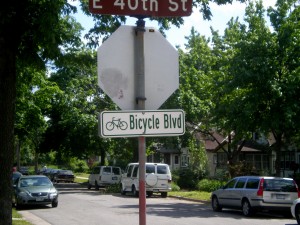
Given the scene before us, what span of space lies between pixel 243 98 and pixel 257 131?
189 cm

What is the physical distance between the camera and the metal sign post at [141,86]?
3871 mm

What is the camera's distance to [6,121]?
9.57 meters

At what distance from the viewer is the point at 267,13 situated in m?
24.1

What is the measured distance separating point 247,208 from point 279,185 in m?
1.47

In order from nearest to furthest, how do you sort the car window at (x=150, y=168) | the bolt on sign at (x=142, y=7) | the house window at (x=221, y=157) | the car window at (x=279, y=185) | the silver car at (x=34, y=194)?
the bolt on sign at (x=142, y=7) < the car window at (x=279, y=185) < the silver car at (x=34, y=194) < the car window at (x=150, y=168) < the house window at (x=221, y=157)

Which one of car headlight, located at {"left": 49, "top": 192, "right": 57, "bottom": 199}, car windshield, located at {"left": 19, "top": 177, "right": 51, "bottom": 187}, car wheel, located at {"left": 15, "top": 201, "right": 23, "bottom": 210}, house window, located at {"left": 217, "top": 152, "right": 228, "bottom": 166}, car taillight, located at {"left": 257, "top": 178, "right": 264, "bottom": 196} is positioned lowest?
car wheel, located at {"left": 15, "top": 201, "right": 23, "bottom": 210}

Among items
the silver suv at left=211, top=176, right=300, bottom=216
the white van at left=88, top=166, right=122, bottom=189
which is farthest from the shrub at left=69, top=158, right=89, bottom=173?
the silver suv at left=211, top=176, right=300, bottom=216

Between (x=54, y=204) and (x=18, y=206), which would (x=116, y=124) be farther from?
(x=18, y=206)

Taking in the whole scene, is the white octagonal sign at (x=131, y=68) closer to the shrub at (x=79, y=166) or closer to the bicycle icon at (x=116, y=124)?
the bicycle icon at (x=116, y=124)

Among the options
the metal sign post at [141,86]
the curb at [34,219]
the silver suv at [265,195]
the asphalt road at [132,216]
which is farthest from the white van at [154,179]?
the metal sign post at [141,86]

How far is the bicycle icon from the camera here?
3848mm

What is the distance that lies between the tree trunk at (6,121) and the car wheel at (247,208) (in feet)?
39.1

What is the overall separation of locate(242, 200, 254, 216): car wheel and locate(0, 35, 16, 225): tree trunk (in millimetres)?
11932

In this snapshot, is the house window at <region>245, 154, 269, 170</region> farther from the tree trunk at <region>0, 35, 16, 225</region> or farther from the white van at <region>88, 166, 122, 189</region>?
the tree trunk at <region>0, 35, 16, 225</region>
